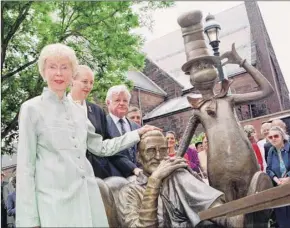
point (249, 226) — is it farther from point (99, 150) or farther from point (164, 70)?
point (164, 70)

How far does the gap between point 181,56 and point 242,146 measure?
2.73 m

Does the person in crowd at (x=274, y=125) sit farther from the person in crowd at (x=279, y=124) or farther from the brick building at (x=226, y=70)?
the brick building at (x=226, y=70)

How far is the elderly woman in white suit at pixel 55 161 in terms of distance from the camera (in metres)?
1.32

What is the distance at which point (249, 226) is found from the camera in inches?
60.0

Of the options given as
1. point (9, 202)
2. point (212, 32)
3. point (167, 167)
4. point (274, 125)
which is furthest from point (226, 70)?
point (9, 202)

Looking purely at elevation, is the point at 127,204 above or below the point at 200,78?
below

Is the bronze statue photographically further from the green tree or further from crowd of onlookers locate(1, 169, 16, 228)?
the green tree

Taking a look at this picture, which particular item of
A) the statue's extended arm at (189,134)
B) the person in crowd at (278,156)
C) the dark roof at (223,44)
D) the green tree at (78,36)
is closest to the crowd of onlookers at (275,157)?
the person in crowd at (278,156)

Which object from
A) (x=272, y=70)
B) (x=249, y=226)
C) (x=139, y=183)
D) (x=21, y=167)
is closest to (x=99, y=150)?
(x=139, y=183)

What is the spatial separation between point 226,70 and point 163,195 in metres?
1.21

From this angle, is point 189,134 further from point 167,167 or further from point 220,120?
point 167,167

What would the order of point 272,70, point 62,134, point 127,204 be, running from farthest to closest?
point 272,70 < point 127,204 < point 62,134

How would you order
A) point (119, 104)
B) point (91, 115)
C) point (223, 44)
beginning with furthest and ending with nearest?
point (223, 44) < point (119, 104) < point (91, 115)

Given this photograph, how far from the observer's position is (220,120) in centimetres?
189
